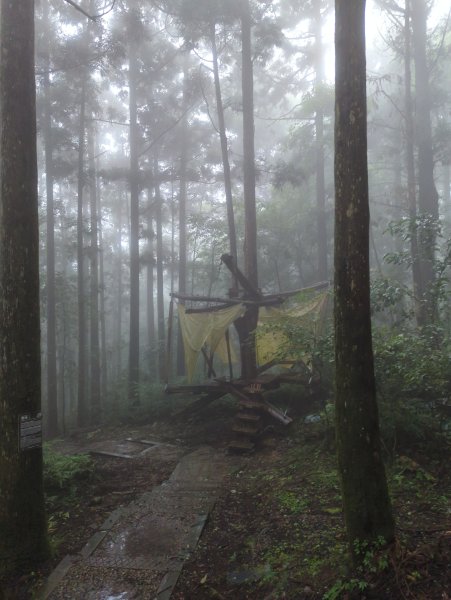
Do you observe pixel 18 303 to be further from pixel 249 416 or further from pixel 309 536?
pixel 249 416

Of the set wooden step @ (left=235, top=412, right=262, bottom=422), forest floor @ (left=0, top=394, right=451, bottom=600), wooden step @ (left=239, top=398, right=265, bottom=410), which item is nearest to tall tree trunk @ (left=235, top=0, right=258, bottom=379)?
wooden step @ (left=239, top=398, right=265, bottom=410)

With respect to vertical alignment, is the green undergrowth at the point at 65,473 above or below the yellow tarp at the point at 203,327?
below

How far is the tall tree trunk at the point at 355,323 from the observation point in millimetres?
3504

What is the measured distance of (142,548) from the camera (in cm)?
482

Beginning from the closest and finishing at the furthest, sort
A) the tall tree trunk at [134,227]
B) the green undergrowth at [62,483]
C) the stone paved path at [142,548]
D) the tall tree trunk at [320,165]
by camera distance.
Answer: the stone paved path at [142,548]
the green undergrowth at [62,483]
the tall tree trunk at [134,227]
the tall tree trunk at [320,165]

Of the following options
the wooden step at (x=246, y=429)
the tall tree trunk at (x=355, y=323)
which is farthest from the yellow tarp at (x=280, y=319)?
the tall tree trunk at (x=355, y=323)

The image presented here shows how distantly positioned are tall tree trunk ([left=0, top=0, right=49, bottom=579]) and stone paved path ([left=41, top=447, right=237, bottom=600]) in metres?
0.54

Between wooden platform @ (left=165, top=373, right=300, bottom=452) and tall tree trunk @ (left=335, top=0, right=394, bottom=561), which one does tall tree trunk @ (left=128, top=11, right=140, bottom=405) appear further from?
tall tree trunk @ (left=335, top=0, right=394, bottom=561)

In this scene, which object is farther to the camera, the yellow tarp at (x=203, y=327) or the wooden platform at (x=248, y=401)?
the yellow tarp at (x=203, y=327)

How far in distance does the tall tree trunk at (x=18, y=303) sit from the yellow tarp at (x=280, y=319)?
4.24 m

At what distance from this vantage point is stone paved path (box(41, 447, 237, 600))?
4098mm

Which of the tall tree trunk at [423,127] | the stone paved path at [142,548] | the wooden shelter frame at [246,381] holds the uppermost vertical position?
the tall tree trunk at [423,127]

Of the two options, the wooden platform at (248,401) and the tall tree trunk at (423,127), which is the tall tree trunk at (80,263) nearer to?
the wooden platform at (248,401)

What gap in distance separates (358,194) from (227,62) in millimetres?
15842
